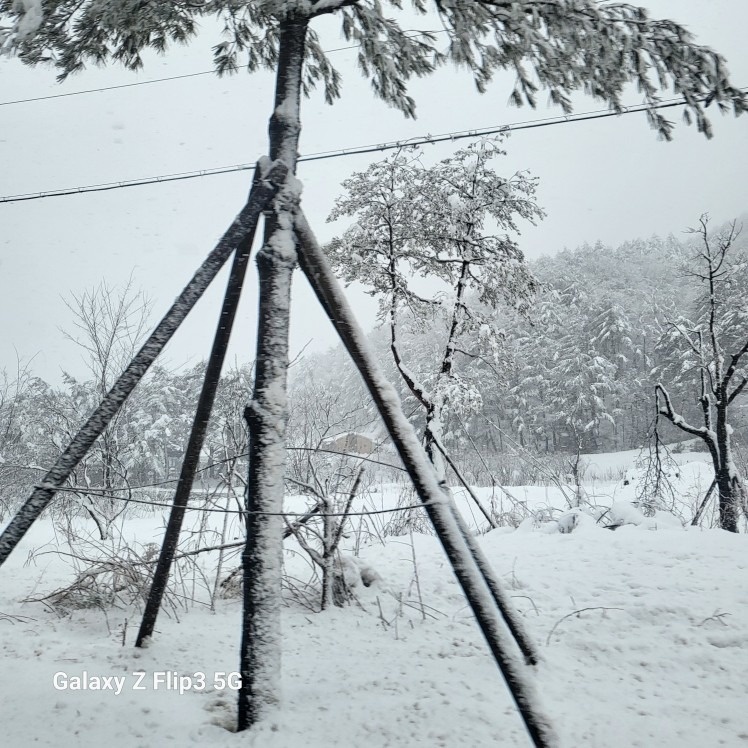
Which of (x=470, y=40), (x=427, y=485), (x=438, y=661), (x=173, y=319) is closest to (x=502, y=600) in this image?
(x=438, y=661)

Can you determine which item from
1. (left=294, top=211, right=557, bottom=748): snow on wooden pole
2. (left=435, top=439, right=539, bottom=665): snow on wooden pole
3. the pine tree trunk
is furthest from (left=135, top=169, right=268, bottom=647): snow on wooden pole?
(left=435, top=439, right=539, bottom=665): snow on wooden pole

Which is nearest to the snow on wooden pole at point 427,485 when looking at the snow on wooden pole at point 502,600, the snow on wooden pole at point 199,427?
the snow on wooden pole at point 502,600

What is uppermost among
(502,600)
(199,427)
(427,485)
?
(199,427)

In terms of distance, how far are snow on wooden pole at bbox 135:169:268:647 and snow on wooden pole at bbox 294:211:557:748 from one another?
1.16ft

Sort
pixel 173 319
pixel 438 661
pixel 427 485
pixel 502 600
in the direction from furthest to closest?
pixel 438 661 < pixel 502 600 < pixel 173 319 < pixel 427 485

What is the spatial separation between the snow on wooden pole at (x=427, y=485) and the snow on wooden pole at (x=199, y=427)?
35 cm

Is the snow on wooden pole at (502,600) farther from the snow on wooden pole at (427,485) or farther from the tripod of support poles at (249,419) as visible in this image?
the snow on wooden pole at (427,485)

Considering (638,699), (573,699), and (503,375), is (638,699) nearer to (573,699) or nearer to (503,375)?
(573,699)

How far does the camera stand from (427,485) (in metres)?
1.78

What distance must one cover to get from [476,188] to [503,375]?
4.43 metres

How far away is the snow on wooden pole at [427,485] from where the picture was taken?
61.3 inches

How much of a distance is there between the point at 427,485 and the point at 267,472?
2.22 feet

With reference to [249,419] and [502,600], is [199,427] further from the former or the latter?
[502,600]

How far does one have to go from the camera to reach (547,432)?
3747cm
